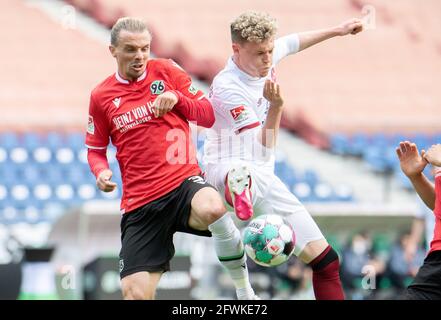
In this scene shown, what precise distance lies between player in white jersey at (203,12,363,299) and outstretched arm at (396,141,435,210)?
801 mm

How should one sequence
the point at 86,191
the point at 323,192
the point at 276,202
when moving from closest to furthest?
the point at 276,202
the point at 86,191
the point at 323,192

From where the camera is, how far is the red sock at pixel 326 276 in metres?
6.01

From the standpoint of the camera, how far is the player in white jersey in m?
5.89

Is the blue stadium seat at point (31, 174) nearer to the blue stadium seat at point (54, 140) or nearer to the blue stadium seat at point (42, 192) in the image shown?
the blue stadium seat at point (42, 192)

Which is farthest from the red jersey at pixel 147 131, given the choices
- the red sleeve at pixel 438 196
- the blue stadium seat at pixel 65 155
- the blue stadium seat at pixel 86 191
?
the blue stadium seat at pixel 65 155

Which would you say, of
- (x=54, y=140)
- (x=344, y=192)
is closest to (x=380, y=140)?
(x=344, y=192)

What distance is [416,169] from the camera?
220 inches

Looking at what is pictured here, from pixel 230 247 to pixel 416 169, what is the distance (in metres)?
1.30

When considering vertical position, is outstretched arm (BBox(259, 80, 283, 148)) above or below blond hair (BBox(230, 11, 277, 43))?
below

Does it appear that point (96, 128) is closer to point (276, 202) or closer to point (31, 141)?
point (276, 202)

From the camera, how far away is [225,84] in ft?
20.0

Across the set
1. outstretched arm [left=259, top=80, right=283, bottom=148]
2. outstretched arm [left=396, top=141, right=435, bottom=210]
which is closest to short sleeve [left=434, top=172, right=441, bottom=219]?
outstretched arm [left=396, top=141, right=435, bottom=210]

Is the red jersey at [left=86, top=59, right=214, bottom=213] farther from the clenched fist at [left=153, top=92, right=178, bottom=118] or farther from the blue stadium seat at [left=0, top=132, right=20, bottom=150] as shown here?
the blue stadium seat at [left=0, top=132, right=20, bottom=150]
